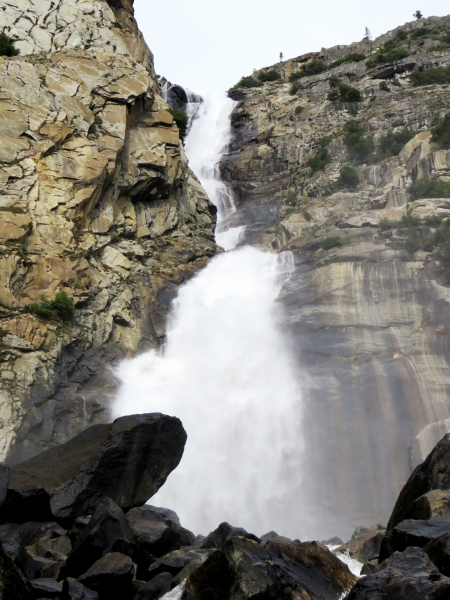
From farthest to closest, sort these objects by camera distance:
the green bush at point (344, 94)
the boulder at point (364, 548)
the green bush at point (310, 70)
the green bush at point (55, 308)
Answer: the green bush at point (310, 70), the green bush at point (344, 94), the green bush at point (55, 308), the boulder at point (364, 548)

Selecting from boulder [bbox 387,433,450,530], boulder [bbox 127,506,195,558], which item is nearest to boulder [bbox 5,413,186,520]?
boulder [bbox 127,506,195,558]

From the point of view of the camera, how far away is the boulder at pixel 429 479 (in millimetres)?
11609

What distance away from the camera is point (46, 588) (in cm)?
940

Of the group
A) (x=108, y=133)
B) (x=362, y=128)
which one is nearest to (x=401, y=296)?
(x=108, y=133)

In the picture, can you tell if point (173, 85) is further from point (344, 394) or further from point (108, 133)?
point (344, 394)

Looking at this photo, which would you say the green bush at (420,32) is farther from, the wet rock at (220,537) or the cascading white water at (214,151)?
the wet rock at (220,537)

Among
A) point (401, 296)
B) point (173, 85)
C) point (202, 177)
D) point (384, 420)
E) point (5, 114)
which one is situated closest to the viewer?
point (384, 420)

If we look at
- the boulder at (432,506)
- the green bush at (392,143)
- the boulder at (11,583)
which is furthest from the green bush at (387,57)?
the boulder at (11,583)

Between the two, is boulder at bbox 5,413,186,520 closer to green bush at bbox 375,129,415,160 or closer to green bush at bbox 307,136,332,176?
green bush at bbox 375,129,415,160

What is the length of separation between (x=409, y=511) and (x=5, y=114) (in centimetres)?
2693

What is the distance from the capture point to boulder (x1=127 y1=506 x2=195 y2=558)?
1279 centimetres

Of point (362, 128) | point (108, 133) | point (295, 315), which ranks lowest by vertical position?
point (295, 315)

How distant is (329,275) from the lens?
34.8m

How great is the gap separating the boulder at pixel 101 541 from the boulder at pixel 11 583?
2246 mm
